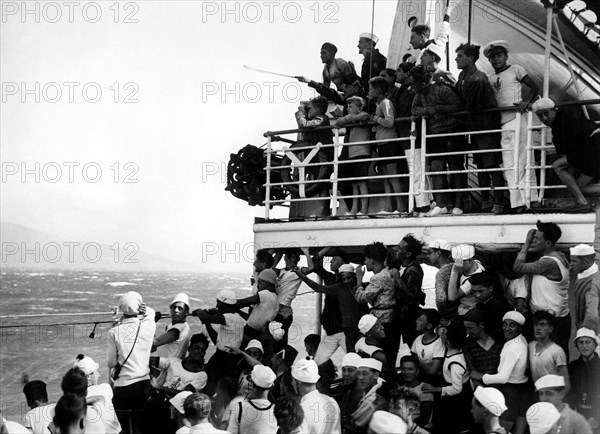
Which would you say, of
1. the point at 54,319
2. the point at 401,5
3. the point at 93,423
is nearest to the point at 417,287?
the point at 93,423

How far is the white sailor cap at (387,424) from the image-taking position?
235 inches

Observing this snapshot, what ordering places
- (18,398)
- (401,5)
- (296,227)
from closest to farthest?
(296,227) → (401,5) → (18,398)

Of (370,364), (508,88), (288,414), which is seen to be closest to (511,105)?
(508,88)

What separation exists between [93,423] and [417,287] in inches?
136

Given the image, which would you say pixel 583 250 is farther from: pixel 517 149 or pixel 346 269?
pixel 346 269

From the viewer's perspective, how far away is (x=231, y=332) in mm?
9594

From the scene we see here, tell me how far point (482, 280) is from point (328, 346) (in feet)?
6.77

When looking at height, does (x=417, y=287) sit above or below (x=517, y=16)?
below

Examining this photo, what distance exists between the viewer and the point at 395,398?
259 inches

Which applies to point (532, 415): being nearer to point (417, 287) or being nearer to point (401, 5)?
point (417, 287)

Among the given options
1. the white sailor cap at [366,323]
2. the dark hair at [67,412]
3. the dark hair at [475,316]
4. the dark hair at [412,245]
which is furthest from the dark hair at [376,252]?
the dark hair at [67,412]

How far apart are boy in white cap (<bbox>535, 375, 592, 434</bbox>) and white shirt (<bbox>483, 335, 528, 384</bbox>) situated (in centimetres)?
60

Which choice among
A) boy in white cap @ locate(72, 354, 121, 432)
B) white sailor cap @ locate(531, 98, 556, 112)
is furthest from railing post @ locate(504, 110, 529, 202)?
boy in white cap @ locate(72, 354, 121, 432)

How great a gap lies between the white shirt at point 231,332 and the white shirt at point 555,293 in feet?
10.0
